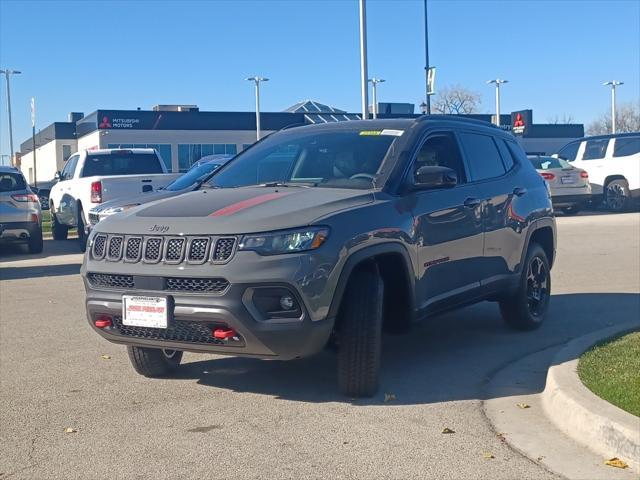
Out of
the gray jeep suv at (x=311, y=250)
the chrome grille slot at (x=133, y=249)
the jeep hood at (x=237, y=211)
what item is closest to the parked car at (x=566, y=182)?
the gray jeep suv at (x=311, y=250)

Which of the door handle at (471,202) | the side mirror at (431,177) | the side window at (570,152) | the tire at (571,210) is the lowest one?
the tire at (571,210)

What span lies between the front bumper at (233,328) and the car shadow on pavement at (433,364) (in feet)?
2.11

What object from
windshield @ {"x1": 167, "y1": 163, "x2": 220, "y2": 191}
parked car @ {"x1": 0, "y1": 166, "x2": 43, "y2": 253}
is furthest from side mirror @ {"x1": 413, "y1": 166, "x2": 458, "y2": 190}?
parked car @ {"x1": 0, "y1": 166, "x2": 43, "y2": 253}

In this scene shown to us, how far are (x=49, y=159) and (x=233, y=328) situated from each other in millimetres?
68606

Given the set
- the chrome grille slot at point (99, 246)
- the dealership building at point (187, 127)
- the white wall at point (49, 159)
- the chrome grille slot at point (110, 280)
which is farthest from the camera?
the white wall at point (49, 159)

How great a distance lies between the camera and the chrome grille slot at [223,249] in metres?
5.00

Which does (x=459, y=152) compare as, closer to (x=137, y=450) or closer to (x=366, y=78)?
(x=137, y=450)

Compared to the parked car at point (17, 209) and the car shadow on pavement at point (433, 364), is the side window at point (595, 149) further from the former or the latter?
the car shadow on pavement at point (433, 364)

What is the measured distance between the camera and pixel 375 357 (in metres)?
5.32

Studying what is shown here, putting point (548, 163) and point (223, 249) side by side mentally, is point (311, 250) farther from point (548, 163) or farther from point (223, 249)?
point (548, 163)

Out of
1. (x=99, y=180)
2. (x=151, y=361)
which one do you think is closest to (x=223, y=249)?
Answer: (x=151, y=361)

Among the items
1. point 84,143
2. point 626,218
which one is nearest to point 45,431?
point 626,218

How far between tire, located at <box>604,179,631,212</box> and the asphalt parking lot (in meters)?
14.5

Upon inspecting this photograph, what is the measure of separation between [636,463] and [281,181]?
3.17m
